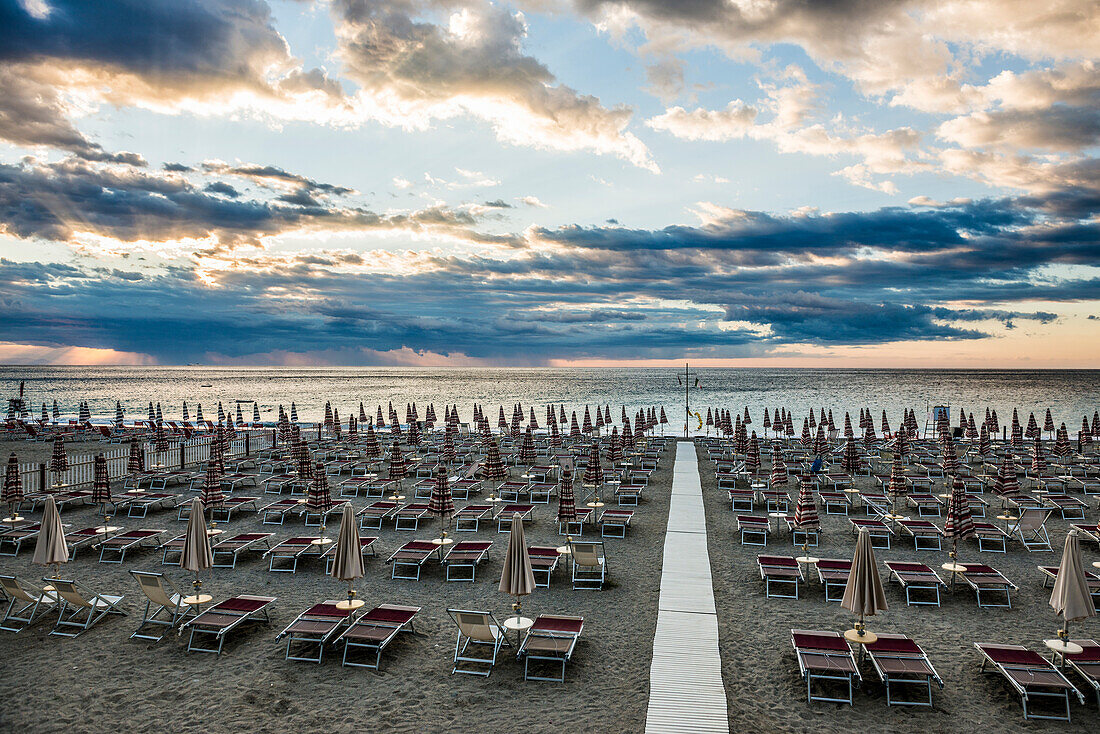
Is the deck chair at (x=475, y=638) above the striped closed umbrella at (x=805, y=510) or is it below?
below

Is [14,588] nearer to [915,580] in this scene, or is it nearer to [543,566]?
[543,566]

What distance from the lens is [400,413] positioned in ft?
237

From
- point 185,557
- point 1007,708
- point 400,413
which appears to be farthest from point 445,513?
point 400,413

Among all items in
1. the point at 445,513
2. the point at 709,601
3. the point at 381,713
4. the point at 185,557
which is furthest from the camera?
the point at 445,513

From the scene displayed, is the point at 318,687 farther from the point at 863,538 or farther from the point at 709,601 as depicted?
the point at 863,538

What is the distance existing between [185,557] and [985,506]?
19.2m

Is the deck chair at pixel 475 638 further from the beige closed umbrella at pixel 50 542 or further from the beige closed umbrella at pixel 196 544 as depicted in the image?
the beige closed umbrella at pixel 50 542

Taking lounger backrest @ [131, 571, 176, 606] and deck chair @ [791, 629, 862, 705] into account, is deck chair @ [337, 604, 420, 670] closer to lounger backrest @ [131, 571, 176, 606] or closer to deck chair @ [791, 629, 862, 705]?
lounger backrest @ [131, 571, 176, 606]

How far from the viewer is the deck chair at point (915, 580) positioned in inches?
410

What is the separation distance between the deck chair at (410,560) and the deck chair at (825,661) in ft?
23.1

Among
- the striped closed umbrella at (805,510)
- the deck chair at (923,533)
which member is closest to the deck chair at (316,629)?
the striped closed umbrella at (805,510)

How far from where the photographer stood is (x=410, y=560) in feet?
41.2

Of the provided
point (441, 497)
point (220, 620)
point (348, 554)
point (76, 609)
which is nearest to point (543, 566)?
point (441, 497)

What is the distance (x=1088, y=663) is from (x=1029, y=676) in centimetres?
115
